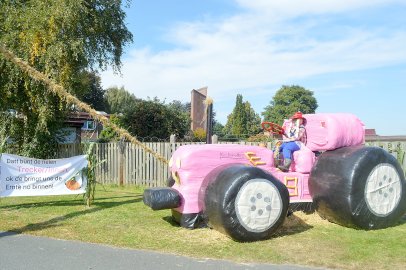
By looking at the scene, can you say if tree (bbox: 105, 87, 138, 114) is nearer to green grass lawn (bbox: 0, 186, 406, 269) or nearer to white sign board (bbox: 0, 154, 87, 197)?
white sign board (bbox: 0, 154, 87, 197)

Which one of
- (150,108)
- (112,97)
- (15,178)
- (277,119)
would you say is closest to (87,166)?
(15,178)

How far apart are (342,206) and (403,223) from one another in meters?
1.69

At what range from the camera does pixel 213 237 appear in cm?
741

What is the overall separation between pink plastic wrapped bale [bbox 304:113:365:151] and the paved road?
11.1 ft

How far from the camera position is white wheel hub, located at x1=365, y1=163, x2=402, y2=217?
7.95 m

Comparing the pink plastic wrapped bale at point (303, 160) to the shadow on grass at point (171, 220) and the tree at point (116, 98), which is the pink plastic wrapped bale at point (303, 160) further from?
the tree at point (116, 98)

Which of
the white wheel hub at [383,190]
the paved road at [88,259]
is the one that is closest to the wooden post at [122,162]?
the paved road at [88,259]

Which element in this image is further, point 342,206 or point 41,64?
point 41,64

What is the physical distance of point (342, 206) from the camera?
791 centimetres

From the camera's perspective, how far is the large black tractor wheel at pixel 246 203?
22.9 ft

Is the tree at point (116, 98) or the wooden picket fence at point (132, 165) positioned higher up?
the tree at point (116, 98)

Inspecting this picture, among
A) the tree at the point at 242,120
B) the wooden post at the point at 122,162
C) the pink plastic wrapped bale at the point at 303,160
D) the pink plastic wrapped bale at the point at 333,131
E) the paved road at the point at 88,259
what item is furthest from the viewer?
the tree at the point at 242,120

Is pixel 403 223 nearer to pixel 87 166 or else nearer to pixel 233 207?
pixel 233 207

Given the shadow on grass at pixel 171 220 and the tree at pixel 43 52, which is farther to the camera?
the tree at pixel 43 52
